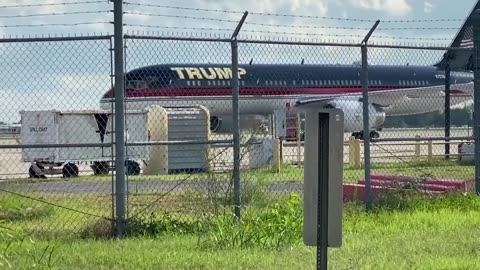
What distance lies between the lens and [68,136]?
77.0ft

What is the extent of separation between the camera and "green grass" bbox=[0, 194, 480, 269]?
27.2ft

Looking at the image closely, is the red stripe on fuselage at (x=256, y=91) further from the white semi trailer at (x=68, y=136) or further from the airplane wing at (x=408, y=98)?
the white semi trailer at (x=68, y=136)

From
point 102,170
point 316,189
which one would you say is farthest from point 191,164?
point 316,189

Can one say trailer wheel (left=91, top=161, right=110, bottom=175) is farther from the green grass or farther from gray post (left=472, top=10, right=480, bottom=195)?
the green grass

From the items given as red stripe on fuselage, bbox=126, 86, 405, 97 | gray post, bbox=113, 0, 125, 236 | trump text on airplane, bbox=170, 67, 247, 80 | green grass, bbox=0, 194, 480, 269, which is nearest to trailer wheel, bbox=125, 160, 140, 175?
red stripe on fuselage, bbox=126, 86, 405, 97

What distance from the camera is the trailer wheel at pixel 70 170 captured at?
21594 mm

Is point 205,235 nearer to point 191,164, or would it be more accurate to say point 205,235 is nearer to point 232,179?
point 232,179

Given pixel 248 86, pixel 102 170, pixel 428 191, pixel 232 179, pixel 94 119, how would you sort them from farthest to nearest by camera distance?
1. pixel 248 86
2. pixel 94 119
3. pixel 102 170
4. pixel 428 191
5. pixel 232 179

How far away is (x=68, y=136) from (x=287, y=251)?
1525 cm

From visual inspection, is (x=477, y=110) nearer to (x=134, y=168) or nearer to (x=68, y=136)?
(x=134, y=168)

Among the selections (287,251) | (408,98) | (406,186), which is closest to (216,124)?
(406,186)

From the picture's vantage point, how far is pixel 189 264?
8.27 meters

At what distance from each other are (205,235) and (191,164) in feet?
32.8

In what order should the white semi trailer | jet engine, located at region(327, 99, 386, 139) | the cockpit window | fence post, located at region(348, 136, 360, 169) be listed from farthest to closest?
jet engine, located at region(327, 99, 386, 139) < fence post, located at region(348, 136, 360, 169) < the white semi trailer < the cockpit window
